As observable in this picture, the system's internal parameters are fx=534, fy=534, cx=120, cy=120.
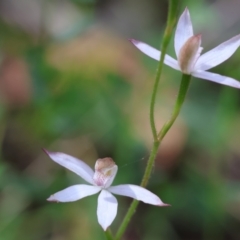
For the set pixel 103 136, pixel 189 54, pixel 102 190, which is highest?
pixel 189 54

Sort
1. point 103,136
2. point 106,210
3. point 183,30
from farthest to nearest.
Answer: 1. point 103,136
2. point 183,30
3. point 106,210

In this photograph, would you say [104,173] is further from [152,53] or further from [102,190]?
[152,53]

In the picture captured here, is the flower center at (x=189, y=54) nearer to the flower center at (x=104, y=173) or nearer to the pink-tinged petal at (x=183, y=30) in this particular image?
the pink-tinged petal at (x=183, y=30)

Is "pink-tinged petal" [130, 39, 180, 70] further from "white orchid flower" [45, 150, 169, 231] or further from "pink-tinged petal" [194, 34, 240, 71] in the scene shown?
"white orchid flower" [45, 150, 169, 231]

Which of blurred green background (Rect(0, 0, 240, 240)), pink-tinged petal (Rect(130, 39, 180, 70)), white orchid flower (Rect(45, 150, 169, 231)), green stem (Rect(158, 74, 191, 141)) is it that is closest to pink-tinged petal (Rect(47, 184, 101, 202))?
white orchid flower (Rect(45, 150, 169, 231))

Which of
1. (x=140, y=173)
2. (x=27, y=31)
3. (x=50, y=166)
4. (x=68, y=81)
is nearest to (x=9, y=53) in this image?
(x=27, y=31)

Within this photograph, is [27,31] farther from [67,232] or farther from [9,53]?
[67,232]

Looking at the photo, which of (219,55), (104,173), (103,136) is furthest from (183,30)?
(103,136)
